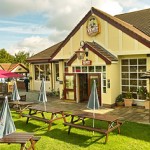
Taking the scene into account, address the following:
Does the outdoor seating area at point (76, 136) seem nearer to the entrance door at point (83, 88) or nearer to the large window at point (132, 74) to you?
the large window at point (132, 74)

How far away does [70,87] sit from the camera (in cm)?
1656

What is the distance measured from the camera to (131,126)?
31.3ft

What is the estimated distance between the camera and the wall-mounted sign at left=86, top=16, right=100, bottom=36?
15.4m

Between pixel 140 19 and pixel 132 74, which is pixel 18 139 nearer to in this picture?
pixel 132 74

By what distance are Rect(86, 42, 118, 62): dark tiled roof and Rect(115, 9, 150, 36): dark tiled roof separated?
10.1ft

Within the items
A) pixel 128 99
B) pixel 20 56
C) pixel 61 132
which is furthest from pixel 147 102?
pixel 20 56

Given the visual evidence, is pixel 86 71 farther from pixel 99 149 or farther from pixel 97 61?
pixel 99 149

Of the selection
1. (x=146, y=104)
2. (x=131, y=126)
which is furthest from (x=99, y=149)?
(x=146, y=104)

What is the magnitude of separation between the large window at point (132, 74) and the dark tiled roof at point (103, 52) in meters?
0.97

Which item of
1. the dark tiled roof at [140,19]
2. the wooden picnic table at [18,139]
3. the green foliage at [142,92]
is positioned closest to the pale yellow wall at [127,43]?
the dark tiled roof at [140,19]

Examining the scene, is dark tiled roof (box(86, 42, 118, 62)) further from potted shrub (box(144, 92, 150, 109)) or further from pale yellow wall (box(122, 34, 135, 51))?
potted shrub (box(144, 92, 150, 109))

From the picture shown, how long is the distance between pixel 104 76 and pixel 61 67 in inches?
209

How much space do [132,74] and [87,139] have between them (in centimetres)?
753

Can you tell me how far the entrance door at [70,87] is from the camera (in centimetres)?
1625
